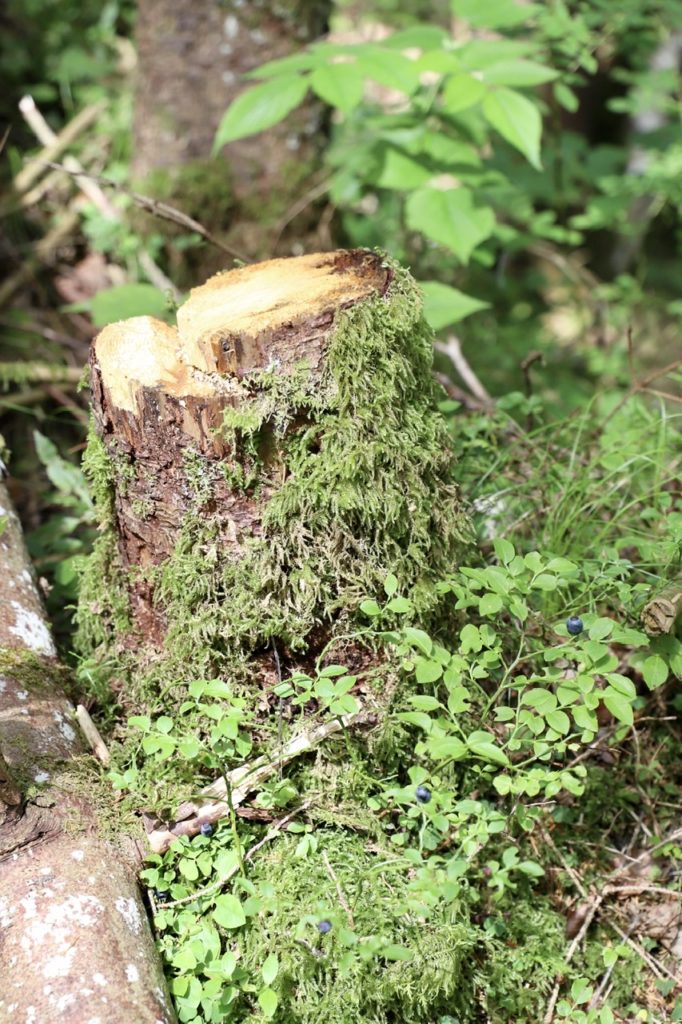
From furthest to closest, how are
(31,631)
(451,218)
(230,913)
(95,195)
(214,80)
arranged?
(95,195)
(214,80)
(451,218)
(31,631)
(230,913)

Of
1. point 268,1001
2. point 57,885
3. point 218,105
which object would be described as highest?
point 218,105

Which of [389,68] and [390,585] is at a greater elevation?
[389,68]

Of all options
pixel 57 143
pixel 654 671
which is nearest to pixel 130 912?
pixel 654 671

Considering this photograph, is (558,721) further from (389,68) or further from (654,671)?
(389,68)

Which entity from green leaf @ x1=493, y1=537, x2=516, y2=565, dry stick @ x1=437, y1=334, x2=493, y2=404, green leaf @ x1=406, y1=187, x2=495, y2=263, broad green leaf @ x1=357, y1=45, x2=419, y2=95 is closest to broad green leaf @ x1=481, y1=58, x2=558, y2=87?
broad green leaf @ x1=357, y1=45, x2=419, y2=95

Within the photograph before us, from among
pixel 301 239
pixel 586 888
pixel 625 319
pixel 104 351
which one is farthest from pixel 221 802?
pixel 625 319

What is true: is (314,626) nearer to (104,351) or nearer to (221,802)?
(221,802)

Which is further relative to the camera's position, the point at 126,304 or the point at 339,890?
the point at 126,304

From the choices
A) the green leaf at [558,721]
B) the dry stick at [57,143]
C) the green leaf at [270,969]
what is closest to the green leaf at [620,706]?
the green leaf at [558,721]
